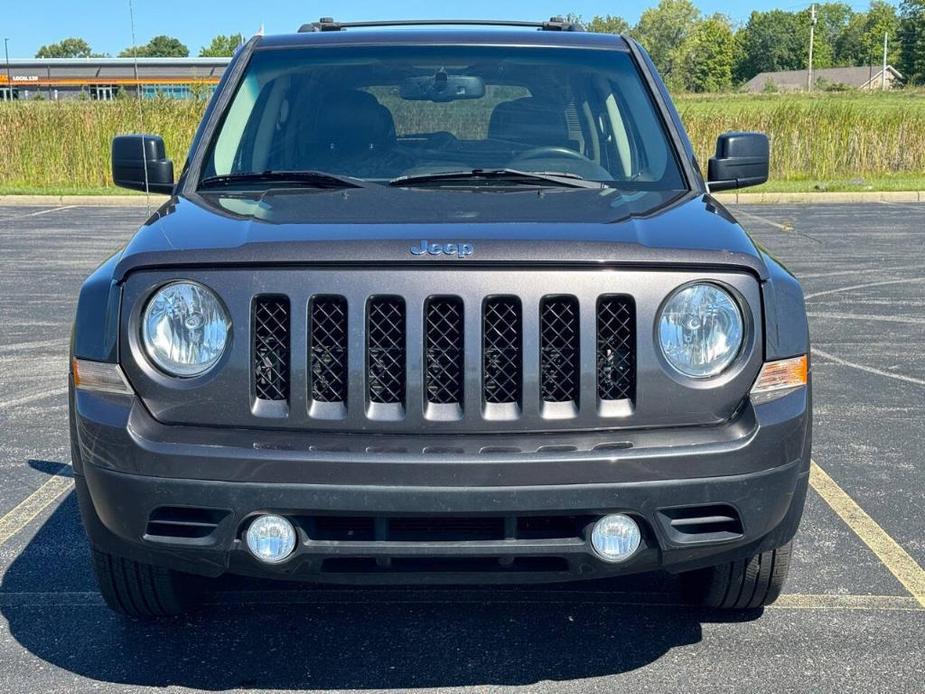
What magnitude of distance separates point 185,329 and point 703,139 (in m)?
24.9

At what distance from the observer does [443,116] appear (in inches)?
180

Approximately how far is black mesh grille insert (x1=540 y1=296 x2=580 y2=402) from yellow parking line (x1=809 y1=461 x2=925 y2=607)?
5.35 ft

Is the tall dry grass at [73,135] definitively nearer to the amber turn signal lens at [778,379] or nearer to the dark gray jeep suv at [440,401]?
the dark gray jeep suv at [440,401]

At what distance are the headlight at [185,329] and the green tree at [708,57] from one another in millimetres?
154078

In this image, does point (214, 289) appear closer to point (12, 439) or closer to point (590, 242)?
point (590, 242)

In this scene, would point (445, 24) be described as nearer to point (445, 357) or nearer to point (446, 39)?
point (446, 39)

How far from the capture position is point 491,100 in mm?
4609

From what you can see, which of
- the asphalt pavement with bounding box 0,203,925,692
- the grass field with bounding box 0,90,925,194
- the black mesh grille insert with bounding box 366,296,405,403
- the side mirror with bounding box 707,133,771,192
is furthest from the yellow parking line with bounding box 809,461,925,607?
the grass field with bounding box 0,90,925,194

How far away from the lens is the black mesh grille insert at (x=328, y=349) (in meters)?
3.04

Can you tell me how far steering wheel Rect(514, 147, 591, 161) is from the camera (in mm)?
4301

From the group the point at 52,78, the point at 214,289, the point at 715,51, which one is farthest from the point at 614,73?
the point at 715,51

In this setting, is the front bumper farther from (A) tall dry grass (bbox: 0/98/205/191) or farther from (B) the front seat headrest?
(A) tall dry grass (bbox: 0/98/205/191)

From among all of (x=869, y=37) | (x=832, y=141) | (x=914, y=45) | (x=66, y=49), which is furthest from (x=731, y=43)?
(x=832, y=141)

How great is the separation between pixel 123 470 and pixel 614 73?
8.46 feet
